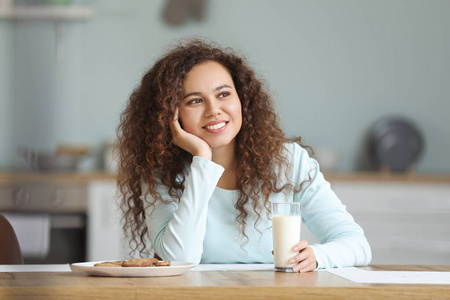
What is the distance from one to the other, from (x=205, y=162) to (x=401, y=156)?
8.47 ft

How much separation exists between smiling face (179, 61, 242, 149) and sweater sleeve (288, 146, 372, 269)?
0.19m

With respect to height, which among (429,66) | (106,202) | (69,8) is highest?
(69,8)

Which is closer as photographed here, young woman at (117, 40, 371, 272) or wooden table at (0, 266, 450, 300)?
wooden table at (0, 266, 450, 300)

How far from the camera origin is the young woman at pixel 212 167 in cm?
141

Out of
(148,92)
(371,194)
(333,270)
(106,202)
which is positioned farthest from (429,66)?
(333,270)

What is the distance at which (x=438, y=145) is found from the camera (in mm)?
3908

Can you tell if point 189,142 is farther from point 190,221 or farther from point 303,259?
point 303,259

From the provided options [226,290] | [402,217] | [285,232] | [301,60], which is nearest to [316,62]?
[301,60]

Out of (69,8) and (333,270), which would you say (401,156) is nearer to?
(69,8)

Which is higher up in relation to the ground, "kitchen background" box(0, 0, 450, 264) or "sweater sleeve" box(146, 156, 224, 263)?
"kitchen background" box(0, 0, 450, 264)

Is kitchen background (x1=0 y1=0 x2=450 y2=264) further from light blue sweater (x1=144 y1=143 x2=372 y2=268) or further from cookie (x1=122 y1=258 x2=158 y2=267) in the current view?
cookie (x1=122 y1=258 x2=158 y2=267)

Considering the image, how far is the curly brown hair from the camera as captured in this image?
154cm

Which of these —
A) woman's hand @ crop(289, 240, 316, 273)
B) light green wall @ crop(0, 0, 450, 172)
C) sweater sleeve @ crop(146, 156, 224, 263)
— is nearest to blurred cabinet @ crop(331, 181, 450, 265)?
light green wall @ crop(0, 0, 450, 172)

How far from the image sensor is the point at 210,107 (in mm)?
1529
